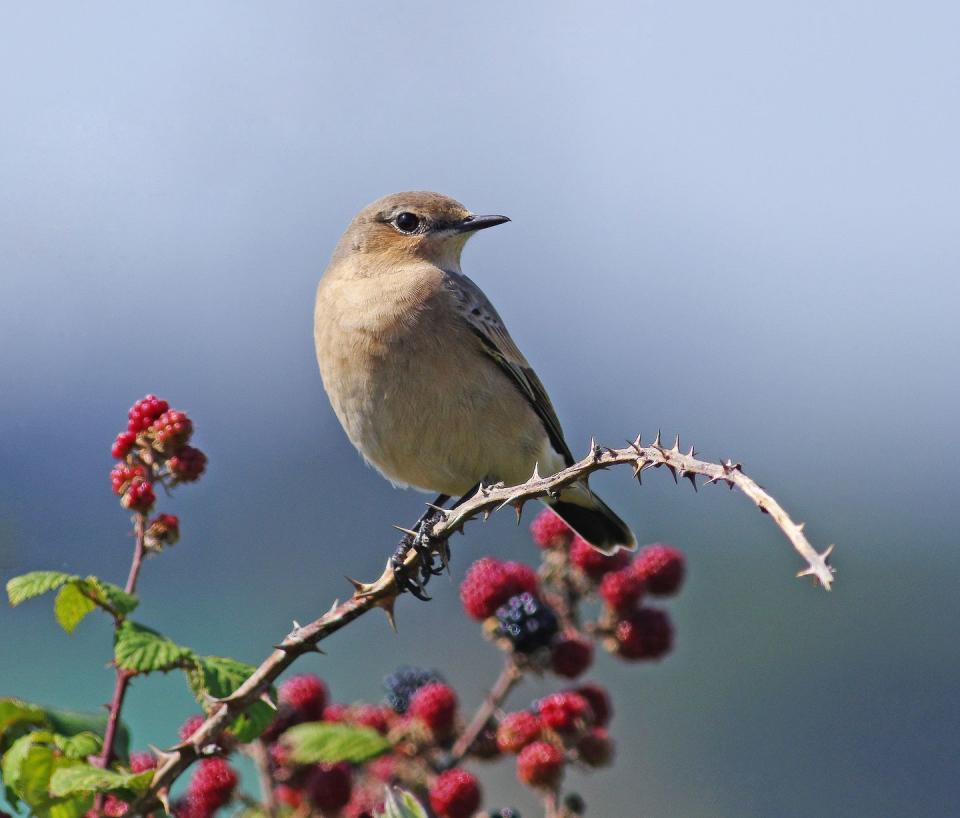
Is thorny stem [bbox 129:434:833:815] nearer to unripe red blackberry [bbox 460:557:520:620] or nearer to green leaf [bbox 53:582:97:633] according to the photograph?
green leaf [bbox 53:582:97:633]

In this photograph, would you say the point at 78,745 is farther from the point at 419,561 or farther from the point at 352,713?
the point at 419,561

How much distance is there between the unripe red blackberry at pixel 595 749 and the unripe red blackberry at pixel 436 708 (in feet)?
1.02

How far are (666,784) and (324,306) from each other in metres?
8.49

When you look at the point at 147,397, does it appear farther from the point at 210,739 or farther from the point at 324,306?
the point at 324,306

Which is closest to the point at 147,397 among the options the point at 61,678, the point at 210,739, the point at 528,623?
the point at 210,739

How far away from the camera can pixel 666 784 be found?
499 inches

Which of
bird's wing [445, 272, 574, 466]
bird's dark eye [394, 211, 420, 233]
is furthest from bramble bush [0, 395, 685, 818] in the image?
bird's dark eye [394, 211, 420, 233]

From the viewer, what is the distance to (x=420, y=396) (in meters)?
5.09

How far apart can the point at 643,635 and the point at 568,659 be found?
30 centimetres

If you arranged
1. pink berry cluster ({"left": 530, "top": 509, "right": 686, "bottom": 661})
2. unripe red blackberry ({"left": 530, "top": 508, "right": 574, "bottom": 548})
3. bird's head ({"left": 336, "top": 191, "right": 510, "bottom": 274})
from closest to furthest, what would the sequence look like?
pink berry cluster ({"left": 530, "top": 509, "right": 686, "bottom": 661}), unripe red blackberry ({"left": 530, "top": 508, "right": 574, "bottom": 548}), bird's head ({"left": 336, "top": 191, "right": 510, "bottom": 274})

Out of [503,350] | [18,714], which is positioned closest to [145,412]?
[18,714]

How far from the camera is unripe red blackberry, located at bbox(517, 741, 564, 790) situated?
2990 mm

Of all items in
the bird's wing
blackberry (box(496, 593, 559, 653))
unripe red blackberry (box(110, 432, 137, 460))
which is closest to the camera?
unripe red blackberry (box(110, 432, 137, 460))

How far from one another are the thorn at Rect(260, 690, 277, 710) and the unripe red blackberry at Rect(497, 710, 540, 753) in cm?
68
